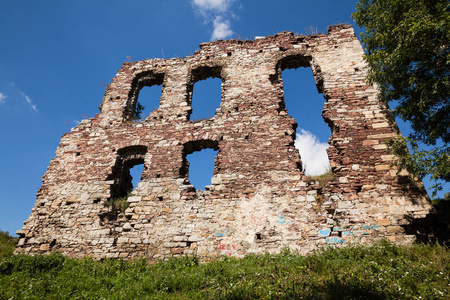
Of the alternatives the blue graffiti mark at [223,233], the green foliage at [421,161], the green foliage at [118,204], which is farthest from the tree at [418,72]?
the green foliage at [118,204]

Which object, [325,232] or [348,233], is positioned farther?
[325,232]

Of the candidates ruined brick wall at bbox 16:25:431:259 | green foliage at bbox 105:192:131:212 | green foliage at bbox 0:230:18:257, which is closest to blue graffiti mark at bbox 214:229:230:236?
ruined brick wall at bbox 16:25:431:259

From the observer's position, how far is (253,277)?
4.80 meters

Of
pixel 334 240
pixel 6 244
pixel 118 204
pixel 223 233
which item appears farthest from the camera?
pixel 6 244

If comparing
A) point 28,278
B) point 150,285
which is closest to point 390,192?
point 150,285

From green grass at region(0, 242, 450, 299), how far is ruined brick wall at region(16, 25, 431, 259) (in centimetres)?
64

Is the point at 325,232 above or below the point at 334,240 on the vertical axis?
above

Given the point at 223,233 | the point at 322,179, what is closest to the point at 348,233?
the point at 322,179

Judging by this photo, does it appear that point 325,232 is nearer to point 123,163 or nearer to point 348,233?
point 348,233

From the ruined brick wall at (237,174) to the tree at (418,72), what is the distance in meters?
0.65

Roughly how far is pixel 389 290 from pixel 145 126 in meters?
8.27

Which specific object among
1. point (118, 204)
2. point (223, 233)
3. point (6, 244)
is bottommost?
point (223, 233)

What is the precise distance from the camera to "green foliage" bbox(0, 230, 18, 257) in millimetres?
7770

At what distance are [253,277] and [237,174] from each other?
317 cm
